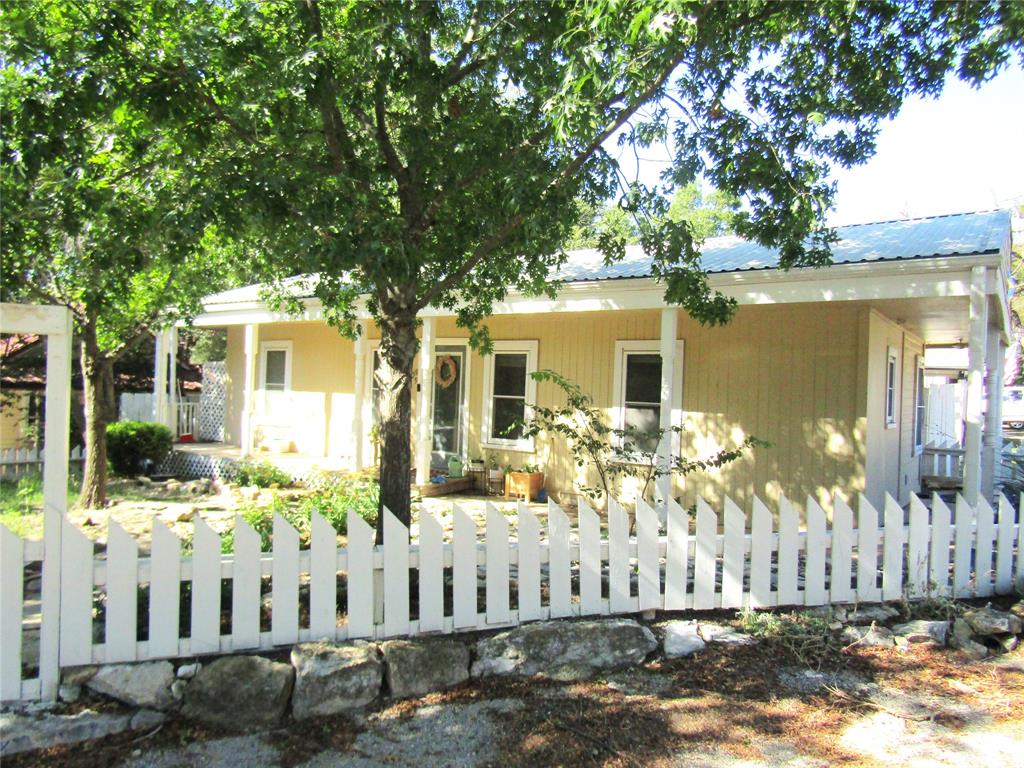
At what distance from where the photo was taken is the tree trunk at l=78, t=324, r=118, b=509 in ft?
27.2

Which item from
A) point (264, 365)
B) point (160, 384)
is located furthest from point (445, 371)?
point (160, 384)

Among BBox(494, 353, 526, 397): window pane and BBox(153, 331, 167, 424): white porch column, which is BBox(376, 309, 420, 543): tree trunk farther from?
BBox(153, 331, 167, 424): white porch column

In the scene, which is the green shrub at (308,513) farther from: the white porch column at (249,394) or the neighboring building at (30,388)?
the neighboring building at (30,388)

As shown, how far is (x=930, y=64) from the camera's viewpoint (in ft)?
16.8

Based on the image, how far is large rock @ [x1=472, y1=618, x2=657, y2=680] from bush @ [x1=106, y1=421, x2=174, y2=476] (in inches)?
409

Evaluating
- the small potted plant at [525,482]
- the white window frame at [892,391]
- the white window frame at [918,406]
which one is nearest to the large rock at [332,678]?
the small potted plant at [525,482]

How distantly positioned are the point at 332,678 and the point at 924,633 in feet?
11.7

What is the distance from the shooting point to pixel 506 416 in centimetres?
1062

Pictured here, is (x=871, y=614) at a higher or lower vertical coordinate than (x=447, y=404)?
lower

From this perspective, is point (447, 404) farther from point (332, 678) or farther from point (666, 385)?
point (332, 678)

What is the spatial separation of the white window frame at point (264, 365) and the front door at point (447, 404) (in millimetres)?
3447

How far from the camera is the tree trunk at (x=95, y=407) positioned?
8.30 m

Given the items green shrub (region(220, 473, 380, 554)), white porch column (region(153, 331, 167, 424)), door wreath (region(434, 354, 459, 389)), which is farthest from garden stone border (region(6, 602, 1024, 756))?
white porch column (region(153, 331, 167, 424))

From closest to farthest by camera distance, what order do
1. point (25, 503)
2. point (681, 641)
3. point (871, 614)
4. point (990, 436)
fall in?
point (681, 641), point (871, 614), point (990, 436), point (25, 503)
